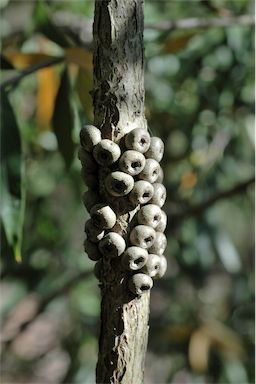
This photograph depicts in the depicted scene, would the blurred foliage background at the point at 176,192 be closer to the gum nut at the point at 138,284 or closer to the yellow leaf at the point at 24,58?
the yellow leaf at the point at 24,58

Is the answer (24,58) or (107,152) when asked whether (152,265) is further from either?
(24,58)

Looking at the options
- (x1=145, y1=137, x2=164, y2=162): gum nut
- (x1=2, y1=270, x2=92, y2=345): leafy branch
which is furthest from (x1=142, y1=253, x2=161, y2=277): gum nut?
(x1=2, y1=270, x2=92, y2=345): leafy branch

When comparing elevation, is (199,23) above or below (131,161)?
above

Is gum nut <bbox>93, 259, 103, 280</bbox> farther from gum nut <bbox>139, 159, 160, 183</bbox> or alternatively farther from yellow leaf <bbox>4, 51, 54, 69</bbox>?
yellow leaf <bbox>4, 51, 54, 69</bbox>

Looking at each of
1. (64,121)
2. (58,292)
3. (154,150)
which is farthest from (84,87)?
(58,292)

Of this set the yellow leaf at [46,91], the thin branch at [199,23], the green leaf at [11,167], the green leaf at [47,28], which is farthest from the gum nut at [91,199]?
the yellow leaf at [46,91]
